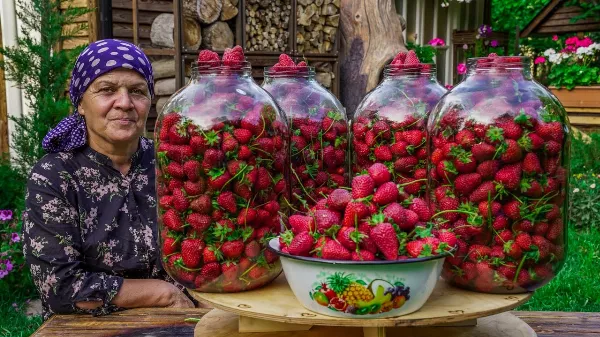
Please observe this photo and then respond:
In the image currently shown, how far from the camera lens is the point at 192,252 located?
1.27 meters

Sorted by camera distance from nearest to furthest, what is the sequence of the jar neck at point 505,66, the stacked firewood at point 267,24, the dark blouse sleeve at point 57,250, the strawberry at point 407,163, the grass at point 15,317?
the jar neck at point 505,66 < the strawberry at point 407,163 < the dark blouse sleeve at point 57,250 < the grass at point 15,317 < the stacked firewood at point 267,24

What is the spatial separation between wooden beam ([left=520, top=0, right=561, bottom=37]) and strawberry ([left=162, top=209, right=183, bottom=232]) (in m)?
6.61

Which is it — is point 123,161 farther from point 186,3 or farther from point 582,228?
point 582,228

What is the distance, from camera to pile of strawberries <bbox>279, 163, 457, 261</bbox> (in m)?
1.11

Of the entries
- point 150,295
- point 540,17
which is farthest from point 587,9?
point 150,295

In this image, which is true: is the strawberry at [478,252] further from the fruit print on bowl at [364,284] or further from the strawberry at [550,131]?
the strawberry at [550,131]

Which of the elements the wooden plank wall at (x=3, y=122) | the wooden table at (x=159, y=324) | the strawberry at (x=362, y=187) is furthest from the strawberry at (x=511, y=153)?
the wooden plank wall at (x=3, y=122)

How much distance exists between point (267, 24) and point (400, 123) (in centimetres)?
348

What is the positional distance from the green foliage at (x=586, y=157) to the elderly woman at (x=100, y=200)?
4402 mm

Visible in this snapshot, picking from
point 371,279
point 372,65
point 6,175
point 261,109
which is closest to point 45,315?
point 261,109

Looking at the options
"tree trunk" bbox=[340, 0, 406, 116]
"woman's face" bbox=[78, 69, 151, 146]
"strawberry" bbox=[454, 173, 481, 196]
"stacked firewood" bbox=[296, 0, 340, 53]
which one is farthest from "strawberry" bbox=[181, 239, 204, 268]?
"tree trunk" bbox=[340, 0, 406, 116]

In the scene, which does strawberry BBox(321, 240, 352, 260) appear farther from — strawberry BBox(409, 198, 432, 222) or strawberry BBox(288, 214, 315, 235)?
strawberry BBox(409, 198, 432, 222)

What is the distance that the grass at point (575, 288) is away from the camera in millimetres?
3312

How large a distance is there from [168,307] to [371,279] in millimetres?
913
